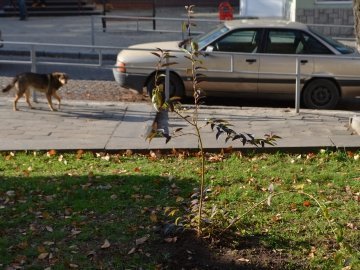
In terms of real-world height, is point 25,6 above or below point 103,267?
above

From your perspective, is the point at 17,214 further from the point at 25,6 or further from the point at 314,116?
the point at 25,6

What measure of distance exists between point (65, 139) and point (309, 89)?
187 inches

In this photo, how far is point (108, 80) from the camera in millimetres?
15133

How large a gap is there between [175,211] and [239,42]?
7014 millimetres

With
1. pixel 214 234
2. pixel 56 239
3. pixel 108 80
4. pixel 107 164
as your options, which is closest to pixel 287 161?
pixel 107 164

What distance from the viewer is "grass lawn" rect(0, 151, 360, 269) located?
17.9ft

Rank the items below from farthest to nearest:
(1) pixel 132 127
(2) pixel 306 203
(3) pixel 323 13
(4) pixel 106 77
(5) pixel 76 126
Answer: (3) pixel 323 13 < (4) pixel 106 77 < (5) pixel 76 126 < (1) pixel 132 127 < (2) pixel 306 203

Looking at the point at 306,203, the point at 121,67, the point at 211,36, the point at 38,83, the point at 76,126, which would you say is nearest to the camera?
the point at 306,203

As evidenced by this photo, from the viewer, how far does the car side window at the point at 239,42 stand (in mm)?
12422

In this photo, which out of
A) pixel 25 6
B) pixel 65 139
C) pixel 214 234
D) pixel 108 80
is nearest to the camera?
pixel 214 234

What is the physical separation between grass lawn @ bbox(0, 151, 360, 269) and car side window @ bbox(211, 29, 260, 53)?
4238mm

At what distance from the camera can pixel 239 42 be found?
491 inches

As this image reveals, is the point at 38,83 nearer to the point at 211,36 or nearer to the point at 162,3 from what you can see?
the point at 211,36

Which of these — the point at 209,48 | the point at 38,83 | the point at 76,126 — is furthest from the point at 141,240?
the point at 209,48
